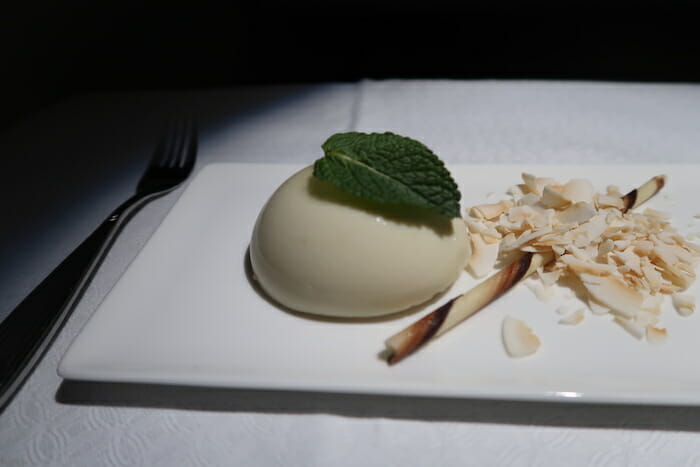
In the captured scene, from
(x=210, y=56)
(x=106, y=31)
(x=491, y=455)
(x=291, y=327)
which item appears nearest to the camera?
(x=491, y=455)

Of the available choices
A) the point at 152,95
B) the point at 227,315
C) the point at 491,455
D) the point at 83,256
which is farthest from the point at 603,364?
the point at 152,95

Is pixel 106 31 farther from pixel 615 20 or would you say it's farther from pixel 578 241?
pixel 615 20

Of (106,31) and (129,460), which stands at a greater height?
(106,31)

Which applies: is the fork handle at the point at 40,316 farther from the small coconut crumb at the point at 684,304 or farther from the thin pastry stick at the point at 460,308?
the small coconut crumb at the point at 684,304

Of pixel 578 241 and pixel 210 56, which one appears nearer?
pixel 578 241

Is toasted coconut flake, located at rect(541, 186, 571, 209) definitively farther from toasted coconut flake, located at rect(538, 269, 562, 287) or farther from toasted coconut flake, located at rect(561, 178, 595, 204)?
toasted coconut flake, located at rect(538, 269, 562, 287)

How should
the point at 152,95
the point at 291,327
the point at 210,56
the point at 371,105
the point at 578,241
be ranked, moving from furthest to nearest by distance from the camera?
the point at 210,56, the point at 152,95, the point at 371,105, the point at 578,241, the point at 291,327
